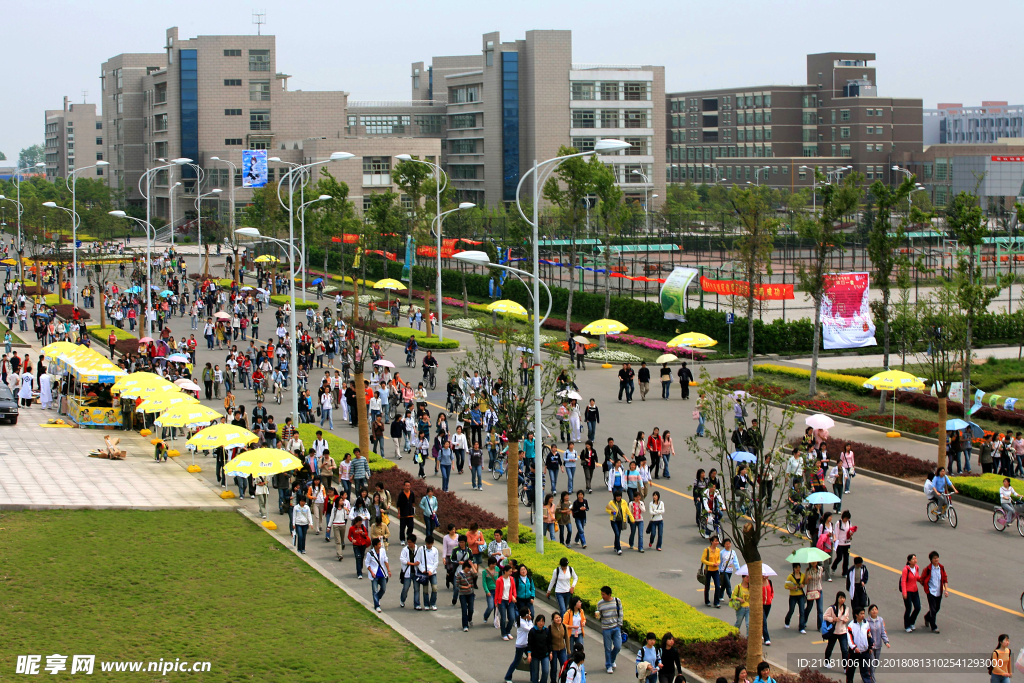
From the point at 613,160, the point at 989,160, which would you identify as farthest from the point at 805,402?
the point at 989,160

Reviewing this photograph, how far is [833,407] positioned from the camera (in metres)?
35.8

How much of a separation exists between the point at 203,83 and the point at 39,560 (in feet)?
363

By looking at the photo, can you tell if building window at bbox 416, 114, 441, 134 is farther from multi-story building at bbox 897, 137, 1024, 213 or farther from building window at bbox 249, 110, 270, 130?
multi-story building at bbox 897, 137, 1024, 213

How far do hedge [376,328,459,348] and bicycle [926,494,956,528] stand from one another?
27230mm

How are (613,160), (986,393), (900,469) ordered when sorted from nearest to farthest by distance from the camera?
1. (900,469)
2. (986,393)
3. (613,160)

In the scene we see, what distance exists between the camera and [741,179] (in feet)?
491

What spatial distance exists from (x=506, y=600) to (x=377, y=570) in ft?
8.79

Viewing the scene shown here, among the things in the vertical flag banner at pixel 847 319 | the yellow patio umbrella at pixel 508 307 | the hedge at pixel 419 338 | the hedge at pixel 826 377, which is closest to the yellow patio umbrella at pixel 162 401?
the yellow patio umbrella at pixel 508 307

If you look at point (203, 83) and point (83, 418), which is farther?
point (203, 83)

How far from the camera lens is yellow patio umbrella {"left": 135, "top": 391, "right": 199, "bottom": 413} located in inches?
1173

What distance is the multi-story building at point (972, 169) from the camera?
391 feet

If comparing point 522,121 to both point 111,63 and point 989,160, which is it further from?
point 111,63

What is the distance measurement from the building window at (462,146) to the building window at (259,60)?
23.2 metres

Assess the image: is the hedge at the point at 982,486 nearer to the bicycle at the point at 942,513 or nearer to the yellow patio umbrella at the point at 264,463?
the bicycle at the point at 942,513
